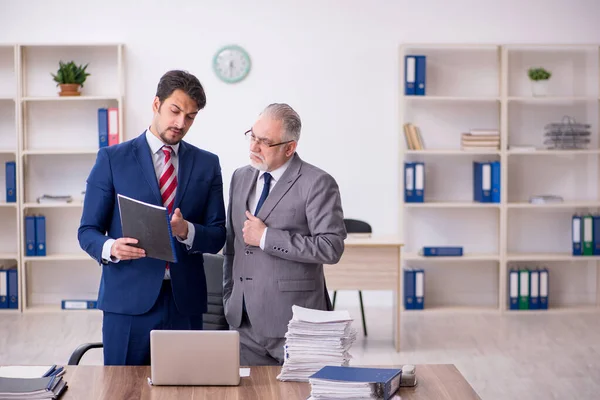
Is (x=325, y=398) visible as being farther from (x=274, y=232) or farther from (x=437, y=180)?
(x=437, y=180)

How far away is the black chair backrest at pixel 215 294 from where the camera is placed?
12.0 ft

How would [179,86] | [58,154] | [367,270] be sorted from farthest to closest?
[58,154] < [367,270] < [179,86]

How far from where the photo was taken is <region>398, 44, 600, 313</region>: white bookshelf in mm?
7402

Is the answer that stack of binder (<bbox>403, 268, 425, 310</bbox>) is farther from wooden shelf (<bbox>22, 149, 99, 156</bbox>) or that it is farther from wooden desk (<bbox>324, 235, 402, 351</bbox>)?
wooden shelf (<bbox>22, 149, 99, 156</bbox>)

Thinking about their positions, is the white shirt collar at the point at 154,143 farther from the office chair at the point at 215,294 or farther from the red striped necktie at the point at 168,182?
the office chair at the point at 215,294

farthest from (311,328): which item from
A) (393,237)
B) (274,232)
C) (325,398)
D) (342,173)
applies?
(342,173)

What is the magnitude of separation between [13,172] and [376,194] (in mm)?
3162

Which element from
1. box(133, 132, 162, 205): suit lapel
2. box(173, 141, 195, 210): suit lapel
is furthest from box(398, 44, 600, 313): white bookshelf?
box(133, 132, 162, 205): suit lapel

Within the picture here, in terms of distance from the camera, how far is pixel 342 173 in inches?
290

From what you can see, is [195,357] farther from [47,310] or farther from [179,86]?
[47,310]

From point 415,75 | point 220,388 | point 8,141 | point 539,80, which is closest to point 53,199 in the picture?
point 8,141

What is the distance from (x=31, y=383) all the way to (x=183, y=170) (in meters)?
0.95

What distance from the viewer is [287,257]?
2998 millimetres

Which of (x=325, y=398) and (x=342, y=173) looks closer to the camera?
(x=325, y=398)
